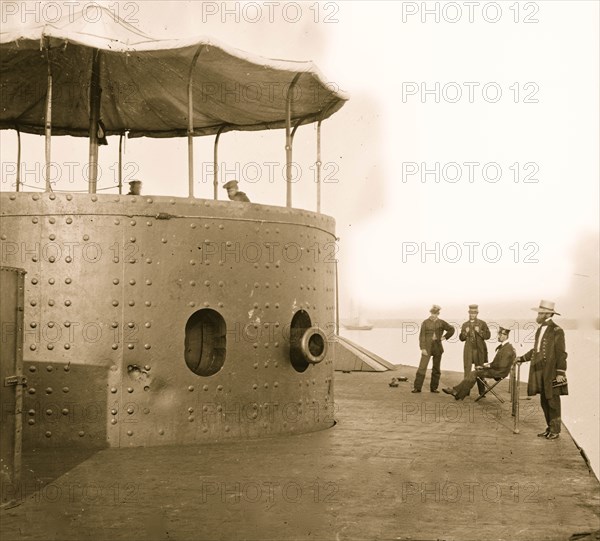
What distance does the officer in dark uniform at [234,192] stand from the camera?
9625 millimetres

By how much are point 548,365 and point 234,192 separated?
169 inches

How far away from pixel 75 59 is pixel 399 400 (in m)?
7.05

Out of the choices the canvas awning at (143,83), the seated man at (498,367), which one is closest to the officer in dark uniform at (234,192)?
the canvas awning at (143,83)

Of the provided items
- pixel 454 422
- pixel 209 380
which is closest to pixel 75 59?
pixel 209 380

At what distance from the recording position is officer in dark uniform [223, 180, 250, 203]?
9.62m

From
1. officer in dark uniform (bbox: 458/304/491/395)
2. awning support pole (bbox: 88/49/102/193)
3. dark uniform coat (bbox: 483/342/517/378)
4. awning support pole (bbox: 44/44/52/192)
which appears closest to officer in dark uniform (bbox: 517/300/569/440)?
dark uniform coat (bbox: 483/342/517/378)

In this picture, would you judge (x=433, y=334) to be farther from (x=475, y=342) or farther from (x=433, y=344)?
(x=475, y=342)

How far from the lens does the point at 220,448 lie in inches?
314

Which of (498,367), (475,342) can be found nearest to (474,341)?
(475,342)

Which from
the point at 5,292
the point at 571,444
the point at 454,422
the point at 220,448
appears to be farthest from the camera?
the point at 454,422

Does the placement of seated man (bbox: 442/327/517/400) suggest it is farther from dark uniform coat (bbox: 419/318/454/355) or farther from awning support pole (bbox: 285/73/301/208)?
awning support pole (bbox: 285/73/301/208)

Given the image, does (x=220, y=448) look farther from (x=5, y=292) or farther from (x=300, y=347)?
(x=5, y=292)

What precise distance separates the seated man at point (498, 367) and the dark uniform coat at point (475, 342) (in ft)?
2.37

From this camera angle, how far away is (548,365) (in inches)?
368
